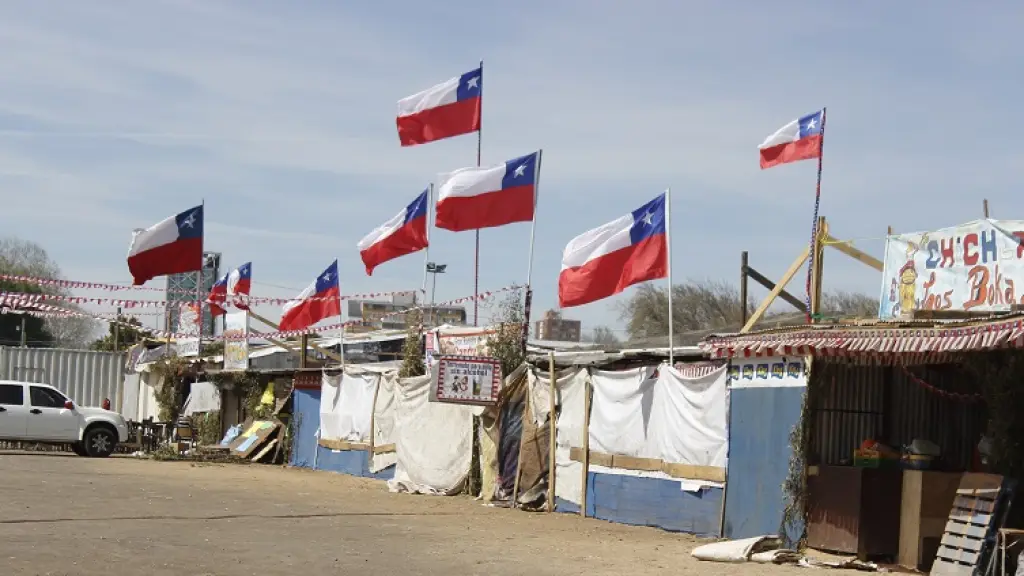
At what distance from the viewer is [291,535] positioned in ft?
49.0

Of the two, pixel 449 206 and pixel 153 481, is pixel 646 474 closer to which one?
pixel 449 206

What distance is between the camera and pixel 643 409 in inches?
705

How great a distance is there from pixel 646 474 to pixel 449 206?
6.17 m

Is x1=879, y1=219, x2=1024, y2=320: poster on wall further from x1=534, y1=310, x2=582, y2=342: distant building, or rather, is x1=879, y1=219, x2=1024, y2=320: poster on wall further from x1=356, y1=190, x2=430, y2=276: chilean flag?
x1=534, y1=310, x2=582, y2=342: distant building

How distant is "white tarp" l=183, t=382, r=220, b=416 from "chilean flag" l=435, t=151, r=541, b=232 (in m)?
17.2

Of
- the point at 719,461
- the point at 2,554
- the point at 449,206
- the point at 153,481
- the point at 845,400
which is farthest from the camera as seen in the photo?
the point at 153,481

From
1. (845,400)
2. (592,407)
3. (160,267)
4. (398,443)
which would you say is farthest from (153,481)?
(845,400)

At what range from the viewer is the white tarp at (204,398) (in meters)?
36.5

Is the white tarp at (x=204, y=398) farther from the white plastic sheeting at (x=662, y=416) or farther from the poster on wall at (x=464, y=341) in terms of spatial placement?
the white plastic sheeting at (x=662, y=416)

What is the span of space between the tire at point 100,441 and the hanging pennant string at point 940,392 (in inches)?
921

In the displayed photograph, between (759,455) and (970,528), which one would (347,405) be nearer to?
(759,455)

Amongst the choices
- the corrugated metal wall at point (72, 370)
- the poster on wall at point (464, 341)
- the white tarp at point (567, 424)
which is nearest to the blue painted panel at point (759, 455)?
the white tarp at point (567, 424)

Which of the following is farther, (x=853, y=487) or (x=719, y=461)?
(x=719, y=461)

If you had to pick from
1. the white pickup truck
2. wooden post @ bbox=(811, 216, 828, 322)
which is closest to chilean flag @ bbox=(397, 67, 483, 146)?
wooden post @ bbox=(811, 216, 828, 322)
